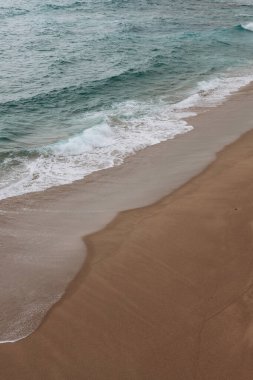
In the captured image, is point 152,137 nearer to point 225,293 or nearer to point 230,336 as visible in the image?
point 225,293

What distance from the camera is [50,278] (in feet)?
21.3

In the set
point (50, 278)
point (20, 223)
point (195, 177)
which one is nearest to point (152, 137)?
point (195, 177)

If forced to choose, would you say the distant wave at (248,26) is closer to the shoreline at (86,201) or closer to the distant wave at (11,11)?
the distant wave at (11,11)

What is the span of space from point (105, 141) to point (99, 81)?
→ 7114mm

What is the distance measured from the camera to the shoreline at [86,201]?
6820 mm

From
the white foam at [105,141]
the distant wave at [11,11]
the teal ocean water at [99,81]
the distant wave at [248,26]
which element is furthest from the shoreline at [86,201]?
the distant wave at [11,11]

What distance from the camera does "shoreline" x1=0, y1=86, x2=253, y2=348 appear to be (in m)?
6.82

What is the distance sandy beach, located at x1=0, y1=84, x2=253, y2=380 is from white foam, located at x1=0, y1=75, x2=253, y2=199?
9.67 ft

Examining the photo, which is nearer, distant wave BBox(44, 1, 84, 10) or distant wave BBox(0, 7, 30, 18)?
distant wave BBox(0, 7, 30, 18)

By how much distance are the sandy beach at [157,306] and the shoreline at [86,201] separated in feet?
1.10

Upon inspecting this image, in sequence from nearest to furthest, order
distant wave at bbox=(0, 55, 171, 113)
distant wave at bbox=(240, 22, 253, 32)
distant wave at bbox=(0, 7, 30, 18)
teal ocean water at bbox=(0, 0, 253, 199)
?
1. teal ocean water at bbox=(0, 0, 253, 199)
2. distant wave at bbox=(0, 55, 171, 113)
3. distant wave at bbox=(240, 22, 253, 32)
4. distant wave at bbox=(0, 7, 30, 18)

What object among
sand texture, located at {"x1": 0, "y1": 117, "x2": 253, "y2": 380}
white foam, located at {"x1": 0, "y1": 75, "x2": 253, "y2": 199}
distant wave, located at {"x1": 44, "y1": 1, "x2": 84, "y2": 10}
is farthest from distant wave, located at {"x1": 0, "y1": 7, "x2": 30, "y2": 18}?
sand texture, located at {"x1": 0, "y1": 117, "x2": 253, "y2": 380}

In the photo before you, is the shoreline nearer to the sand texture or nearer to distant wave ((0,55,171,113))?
the sand texture

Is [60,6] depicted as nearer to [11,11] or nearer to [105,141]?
[11,11]
